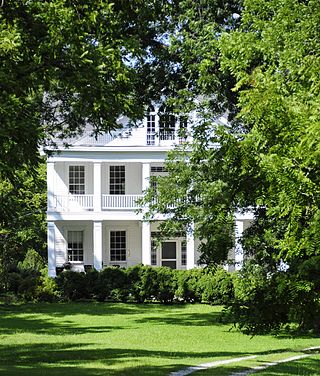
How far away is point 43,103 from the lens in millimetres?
23641

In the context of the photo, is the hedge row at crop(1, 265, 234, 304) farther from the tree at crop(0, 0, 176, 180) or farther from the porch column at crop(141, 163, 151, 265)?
the tree at crop(0, 0, 176, 180)

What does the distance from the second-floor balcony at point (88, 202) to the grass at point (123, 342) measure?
9091 millimetres

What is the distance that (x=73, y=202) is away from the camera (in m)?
38.8

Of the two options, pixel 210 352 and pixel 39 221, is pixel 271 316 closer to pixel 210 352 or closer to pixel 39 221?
pixel 210 352

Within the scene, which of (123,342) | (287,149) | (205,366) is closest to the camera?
(287,149)

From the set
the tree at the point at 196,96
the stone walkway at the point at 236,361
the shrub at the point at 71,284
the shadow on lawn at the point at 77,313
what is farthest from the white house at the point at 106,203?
the stone walkway at the point at 236,361

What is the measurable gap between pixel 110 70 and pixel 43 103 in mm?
14547

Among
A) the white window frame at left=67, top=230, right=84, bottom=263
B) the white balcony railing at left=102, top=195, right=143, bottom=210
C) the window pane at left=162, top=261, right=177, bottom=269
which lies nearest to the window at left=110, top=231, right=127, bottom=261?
the white window frame at left=67, top=230, right=84, bottom=263

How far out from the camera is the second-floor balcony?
126ft

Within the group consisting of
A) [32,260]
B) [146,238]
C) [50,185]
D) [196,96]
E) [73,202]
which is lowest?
[32,260]

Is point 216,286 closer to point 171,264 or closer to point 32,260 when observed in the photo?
point 171,264

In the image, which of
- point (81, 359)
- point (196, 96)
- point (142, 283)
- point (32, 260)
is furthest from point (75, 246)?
point (81, 359)

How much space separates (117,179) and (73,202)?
298cm

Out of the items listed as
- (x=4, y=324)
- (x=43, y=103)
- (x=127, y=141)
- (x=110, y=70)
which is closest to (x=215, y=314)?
(x=4, y=324)
